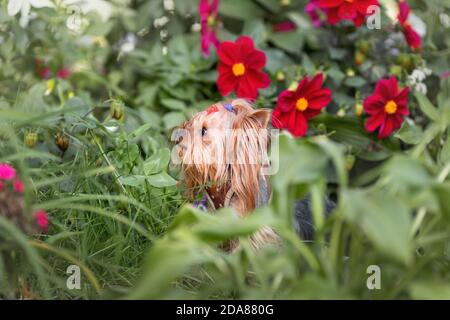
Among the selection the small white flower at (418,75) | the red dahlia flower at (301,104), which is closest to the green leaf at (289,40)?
the small white flower at (418,75)

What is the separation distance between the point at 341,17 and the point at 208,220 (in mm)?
1826

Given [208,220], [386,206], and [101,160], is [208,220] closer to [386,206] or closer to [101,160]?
[386,206]

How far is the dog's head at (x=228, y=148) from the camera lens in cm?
231

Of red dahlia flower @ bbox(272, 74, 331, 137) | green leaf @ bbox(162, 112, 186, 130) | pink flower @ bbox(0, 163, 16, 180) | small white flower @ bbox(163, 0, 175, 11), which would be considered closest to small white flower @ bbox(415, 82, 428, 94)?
red dahlia flower @ bbox(272, 74, 331, 137)

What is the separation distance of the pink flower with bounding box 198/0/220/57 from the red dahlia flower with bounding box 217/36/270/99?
0.41 metres

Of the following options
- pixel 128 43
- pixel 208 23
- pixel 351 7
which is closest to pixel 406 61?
pixel 351 7

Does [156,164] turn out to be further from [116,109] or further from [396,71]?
[396,71]

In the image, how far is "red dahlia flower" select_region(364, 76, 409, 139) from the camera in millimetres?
3018

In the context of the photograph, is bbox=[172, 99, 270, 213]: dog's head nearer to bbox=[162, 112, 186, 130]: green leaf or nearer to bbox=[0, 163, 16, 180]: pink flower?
bbox=[0, 163, 16, 180]: pink flower

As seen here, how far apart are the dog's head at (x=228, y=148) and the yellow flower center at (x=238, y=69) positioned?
731mm

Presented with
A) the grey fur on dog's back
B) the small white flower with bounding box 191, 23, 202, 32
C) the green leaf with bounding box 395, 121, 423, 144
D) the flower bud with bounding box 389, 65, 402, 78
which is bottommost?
the grey fur on dog's back

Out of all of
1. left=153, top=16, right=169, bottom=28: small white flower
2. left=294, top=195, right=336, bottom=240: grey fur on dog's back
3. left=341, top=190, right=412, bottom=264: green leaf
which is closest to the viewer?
left=341, top=190, right=412, bottom=264: green leaf
